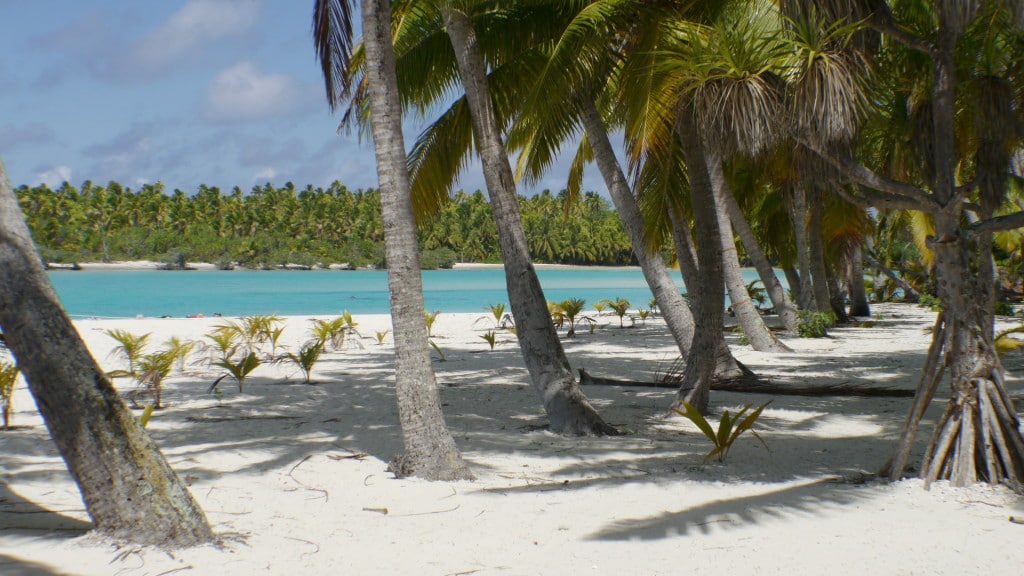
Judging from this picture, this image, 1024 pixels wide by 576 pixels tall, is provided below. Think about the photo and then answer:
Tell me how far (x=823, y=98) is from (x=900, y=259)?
95.2ft

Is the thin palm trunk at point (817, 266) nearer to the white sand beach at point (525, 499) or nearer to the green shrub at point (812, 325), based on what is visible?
the green shrub at point (812, 325)

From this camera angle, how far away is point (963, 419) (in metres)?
4.22

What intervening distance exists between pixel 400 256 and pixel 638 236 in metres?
3.78

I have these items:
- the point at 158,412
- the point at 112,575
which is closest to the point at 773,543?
the point at 112,575

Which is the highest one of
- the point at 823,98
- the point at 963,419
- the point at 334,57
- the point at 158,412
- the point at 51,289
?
the point at 334,57

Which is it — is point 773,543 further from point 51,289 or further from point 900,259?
point 900,259

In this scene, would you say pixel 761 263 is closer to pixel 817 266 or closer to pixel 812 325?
pixel 812 325

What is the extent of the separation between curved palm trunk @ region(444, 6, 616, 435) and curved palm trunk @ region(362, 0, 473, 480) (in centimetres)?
161

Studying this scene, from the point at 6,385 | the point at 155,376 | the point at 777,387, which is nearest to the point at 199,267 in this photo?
the point at 155,376

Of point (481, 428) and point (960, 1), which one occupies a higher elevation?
point (960, 1)

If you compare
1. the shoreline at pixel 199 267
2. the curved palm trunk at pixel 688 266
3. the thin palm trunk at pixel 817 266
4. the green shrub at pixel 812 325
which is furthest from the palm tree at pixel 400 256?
the shoreline at pixel 199 267

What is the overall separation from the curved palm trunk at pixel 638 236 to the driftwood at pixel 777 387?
2.61 feet

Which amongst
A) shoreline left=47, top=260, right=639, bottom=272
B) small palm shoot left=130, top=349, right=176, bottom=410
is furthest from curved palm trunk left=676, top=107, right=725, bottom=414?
shoreline left=47, top=260, right=639, bottom=272

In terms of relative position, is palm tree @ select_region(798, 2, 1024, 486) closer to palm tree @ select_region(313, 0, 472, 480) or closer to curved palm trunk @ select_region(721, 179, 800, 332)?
palm tree @ select_region(313, 0, 472, 480)
